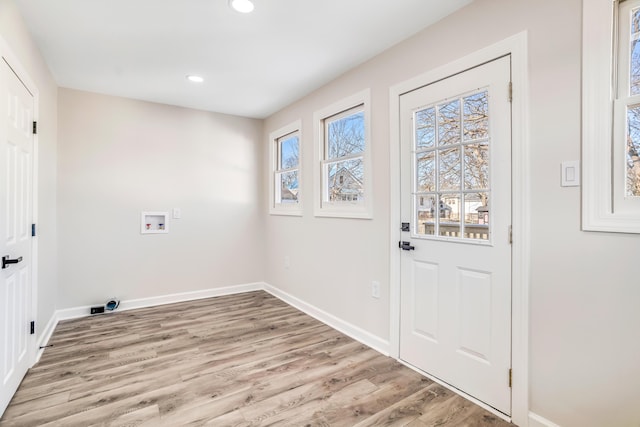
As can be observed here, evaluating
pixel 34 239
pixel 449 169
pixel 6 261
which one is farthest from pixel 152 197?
pixel 449 169

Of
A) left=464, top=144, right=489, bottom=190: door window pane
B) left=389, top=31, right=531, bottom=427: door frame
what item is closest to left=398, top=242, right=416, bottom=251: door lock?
left=464, top=144, right=489, bottom=190: door window pane

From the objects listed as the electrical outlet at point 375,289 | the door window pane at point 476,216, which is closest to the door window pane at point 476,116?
the door window pane at point 476,216

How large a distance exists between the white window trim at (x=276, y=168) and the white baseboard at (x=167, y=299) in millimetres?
1164

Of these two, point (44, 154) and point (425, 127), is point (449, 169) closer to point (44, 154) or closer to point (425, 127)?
point (425, 127)

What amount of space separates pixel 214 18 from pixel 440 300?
2513mm

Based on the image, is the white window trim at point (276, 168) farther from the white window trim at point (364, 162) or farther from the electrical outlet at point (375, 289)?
the electrical outlet at point (375, 289)

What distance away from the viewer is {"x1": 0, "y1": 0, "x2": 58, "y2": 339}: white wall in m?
2.10

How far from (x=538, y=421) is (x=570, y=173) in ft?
4.36

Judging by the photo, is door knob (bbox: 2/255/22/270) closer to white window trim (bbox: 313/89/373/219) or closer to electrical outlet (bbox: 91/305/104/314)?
electrical outlet (bbox: 91/305/104/314)

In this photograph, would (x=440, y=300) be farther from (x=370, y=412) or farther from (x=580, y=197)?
(x=580, y=197)

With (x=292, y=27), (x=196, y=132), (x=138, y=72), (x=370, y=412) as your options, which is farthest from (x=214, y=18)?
(x=370, y=412)

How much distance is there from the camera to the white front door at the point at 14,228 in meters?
1.82

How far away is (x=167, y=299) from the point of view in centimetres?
404

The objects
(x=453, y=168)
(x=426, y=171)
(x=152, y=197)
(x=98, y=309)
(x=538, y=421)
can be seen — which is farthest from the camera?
(x=152, y=197)
